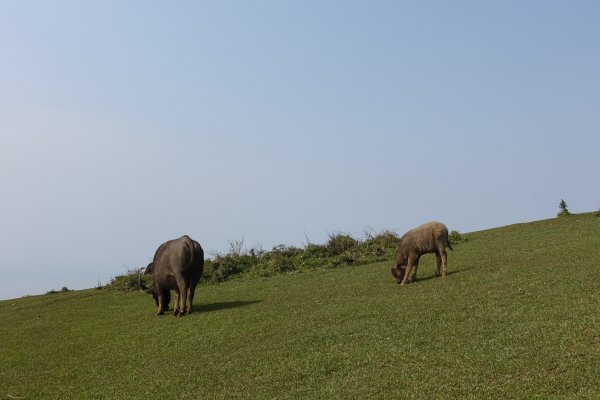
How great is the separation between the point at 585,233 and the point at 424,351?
1662 cm

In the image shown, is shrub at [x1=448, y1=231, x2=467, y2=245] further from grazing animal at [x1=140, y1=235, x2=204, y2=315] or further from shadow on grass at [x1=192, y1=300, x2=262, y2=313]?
grazing animal at [x1=140, y1=235, x2=204, y2=315]

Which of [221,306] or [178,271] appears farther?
[221,306]

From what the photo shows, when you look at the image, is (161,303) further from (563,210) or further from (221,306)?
(563,210)

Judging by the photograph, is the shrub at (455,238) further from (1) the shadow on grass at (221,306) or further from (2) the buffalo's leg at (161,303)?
(2) the buffalo's leg at (161,303)

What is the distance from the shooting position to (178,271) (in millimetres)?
20781

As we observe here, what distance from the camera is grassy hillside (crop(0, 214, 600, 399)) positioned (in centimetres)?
1039

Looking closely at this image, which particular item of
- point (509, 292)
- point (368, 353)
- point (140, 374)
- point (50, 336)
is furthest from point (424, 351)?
point (50, 336)

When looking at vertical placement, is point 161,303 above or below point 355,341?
above

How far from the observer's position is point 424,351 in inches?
472

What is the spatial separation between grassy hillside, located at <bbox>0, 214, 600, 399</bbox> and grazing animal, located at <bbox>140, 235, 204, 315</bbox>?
0.79 meters

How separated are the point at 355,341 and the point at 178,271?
9075 mm

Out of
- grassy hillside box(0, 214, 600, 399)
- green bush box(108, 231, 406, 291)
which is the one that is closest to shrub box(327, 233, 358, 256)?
green bush box(108, 231, 406, 291)

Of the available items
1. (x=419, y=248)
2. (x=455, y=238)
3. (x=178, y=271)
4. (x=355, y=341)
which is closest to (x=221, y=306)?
(x=178, y=271)

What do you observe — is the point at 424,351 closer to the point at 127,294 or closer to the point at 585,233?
the point at 585,233
